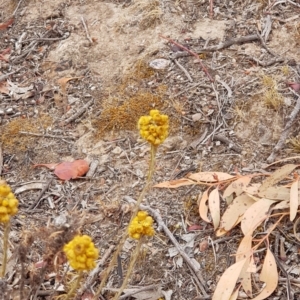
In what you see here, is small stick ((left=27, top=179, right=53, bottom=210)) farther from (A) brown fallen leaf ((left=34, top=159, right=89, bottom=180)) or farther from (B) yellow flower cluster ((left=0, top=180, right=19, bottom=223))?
(B) yellow flower cluster ((left=0, top=180, right=19, bottom=223))

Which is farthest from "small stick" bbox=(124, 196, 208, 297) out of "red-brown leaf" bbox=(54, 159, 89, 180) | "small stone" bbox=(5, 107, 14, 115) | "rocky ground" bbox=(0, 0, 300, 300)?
"small stone" bbox=(5, 107, 14, 115)

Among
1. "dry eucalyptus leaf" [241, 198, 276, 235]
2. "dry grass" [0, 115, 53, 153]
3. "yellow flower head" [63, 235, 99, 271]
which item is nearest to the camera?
"yellow flower head" [63, 235, 99, 271]

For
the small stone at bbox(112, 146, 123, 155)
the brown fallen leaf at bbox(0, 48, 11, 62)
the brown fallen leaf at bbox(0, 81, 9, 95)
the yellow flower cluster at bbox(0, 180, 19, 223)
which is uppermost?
the yellow flower cluster at bbox(0, 180, 19, 223)

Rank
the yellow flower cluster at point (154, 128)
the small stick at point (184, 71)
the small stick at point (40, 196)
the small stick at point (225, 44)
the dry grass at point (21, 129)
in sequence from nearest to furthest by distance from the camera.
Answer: the yellow flower cluster at point (154, 128) < the small stick at point (40, 196) < the dry grass at point (21, 129) < the small stick at point (184, 71) < the small stick at point (225, 44)

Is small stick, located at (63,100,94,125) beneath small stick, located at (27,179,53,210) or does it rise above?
above

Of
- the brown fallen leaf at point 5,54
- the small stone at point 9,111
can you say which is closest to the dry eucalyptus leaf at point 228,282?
the small stone at point 9,111

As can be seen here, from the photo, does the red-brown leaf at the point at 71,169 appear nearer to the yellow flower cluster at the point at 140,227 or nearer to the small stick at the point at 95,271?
the small stick at the point at 95,271
